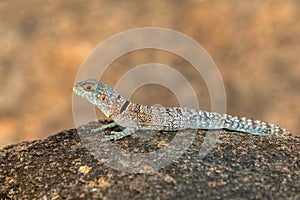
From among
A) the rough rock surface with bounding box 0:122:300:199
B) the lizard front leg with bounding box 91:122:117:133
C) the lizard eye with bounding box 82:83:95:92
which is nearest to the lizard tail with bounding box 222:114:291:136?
the rough rock surface with bounding box 0:122:300:199

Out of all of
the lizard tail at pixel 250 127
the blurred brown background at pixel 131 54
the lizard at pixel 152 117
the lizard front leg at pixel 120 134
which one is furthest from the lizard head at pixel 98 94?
the blurred brown background at pixel 131 54

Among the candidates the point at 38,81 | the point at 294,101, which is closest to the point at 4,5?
the point at 38,81

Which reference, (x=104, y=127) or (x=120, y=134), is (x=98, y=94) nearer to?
(x=104, y=127)

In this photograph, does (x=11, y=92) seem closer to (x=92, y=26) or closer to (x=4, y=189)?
(x=92, y=26)

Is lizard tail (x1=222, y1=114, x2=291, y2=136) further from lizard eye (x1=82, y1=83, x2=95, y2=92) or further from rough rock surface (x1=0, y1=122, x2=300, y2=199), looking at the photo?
lizard eye (x1=82, y1=83, x2=95, y2=92)

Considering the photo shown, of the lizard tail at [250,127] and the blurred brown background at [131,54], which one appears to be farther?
the blurred brown background at [131,54]

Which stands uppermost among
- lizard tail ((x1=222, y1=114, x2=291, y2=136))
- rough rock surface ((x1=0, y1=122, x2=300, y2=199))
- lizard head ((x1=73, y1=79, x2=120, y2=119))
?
lizard tail ((x1=222, y1=114, x2=291, y2=136))

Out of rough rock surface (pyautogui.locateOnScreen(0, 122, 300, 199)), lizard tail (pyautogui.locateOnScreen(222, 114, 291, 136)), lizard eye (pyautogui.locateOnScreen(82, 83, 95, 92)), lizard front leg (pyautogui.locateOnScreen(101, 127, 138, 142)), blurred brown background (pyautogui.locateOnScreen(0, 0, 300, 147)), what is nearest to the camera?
rough rock surface (pyautogui.locateOnScreen(0, 122, 300, 199))

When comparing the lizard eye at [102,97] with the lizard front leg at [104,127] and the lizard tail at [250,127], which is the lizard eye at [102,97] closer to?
the lizard front leg at [104,127]
